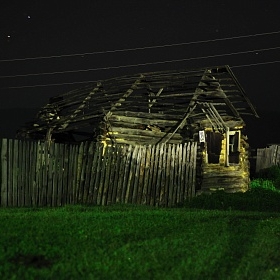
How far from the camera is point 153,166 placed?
14.9 m

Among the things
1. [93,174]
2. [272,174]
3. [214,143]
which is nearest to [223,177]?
[214,143]

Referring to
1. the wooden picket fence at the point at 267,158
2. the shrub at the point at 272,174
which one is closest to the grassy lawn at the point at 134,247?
the shrub at the point at 272,174

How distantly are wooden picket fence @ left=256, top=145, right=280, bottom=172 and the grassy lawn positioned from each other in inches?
674

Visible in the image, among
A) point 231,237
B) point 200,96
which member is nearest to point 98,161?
point 231,237

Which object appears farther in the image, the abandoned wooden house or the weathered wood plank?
the abandoned wooden house

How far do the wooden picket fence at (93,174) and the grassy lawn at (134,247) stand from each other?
2.87 metres

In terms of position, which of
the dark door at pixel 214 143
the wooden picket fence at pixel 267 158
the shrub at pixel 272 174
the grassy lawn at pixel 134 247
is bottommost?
the shrub at pixel 272 174

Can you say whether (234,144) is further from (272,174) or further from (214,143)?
(272,174)

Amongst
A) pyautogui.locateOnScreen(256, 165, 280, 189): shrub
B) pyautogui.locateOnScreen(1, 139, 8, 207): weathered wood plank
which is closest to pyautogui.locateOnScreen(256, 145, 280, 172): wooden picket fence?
pyautogui.locateOnScreen(256, 165, 280, 189): shrub

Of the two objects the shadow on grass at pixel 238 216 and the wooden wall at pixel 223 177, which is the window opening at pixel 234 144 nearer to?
the wooden wall at pixel 223 177

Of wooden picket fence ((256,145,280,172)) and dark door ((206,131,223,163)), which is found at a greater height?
dark door ((206,131,223,163))

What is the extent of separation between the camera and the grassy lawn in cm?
572

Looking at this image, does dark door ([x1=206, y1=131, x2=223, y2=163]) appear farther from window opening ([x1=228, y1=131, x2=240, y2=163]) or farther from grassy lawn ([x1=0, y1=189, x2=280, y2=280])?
grassy lawn ([x1=0, y1=189, x2=280, y2=280])

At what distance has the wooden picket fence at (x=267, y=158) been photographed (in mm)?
26688
